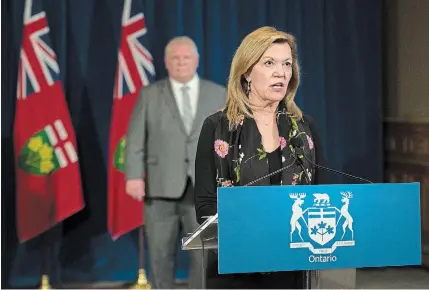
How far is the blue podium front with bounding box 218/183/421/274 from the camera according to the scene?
1.46 m

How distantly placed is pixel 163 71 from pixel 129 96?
0.27 meters

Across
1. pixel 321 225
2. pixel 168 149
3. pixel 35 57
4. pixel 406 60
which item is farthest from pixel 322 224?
pixel 406 60

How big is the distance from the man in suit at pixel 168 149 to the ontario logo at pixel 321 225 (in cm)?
266

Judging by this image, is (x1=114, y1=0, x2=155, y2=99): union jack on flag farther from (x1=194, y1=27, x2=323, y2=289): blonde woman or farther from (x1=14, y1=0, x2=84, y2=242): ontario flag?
(x1=194, y1=27, x2=323, y2=289): blonde woman

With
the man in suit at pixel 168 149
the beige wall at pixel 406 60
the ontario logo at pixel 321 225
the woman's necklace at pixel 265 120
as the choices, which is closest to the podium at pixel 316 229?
the ontario logo at pixel 321 225

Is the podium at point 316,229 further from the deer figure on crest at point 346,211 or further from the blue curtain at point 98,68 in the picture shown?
the blue curtain at point 98,68

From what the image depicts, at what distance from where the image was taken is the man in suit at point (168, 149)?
419 centimetres

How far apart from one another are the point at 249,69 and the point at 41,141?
108 inches

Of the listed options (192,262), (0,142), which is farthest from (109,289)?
(0,142)

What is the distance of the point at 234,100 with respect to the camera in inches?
74.8

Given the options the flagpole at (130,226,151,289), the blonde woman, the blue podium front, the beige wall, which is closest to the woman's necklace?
the blonde woman

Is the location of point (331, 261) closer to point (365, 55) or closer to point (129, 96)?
point (129, 96)

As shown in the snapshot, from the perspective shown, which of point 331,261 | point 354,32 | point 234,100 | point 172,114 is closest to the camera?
point 331,261

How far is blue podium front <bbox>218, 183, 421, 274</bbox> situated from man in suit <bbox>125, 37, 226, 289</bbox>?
2.66 metres
